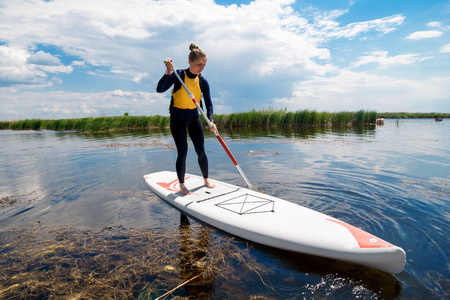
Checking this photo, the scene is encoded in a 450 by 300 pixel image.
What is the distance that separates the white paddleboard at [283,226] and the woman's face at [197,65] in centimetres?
199

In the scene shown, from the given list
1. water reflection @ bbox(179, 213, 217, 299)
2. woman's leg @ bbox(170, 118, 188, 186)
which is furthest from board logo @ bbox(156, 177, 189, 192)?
water reflection @ bbox(179, 213, 217, 299)

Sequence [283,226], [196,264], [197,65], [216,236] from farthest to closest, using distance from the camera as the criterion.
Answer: [197,65] → [216,236] → [283,226] → [196,264]

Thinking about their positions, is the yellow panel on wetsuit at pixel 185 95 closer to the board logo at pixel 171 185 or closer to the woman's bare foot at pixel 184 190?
the woman's bare foot at pixel 184 190

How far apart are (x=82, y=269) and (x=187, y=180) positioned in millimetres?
→ 2715

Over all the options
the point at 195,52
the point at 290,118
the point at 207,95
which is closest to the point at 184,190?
the point at 207,95

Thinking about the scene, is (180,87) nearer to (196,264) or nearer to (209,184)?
(209,184)

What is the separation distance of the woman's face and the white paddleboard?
1.99m

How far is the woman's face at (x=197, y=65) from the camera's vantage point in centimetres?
374

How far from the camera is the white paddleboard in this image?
215 cm

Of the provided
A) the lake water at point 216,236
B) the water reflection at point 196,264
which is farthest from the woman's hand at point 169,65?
the water reflection at point 196,264

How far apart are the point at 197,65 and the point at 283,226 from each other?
264 cm

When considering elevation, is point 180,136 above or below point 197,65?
below

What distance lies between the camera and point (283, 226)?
274 cm

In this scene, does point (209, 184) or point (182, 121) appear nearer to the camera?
point (182, 121)
